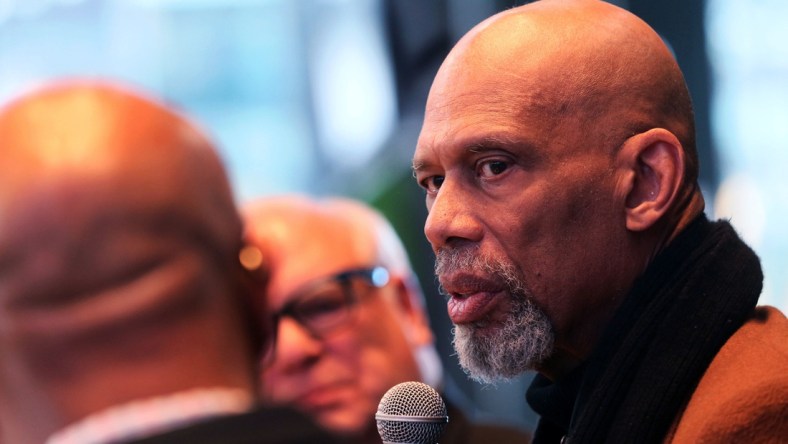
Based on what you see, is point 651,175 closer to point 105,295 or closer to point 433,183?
point 433,183

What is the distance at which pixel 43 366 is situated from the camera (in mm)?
1943

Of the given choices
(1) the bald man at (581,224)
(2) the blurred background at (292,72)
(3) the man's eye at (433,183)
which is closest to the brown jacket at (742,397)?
(1) the bald man at (581,224)

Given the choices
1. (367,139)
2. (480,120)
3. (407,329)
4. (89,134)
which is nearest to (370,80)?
(367,139)

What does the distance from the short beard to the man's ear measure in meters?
0.30

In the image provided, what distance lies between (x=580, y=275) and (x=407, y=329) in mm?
2142

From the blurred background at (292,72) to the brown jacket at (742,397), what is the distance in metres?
4.53

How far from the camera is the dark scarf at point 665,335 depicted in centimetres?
237

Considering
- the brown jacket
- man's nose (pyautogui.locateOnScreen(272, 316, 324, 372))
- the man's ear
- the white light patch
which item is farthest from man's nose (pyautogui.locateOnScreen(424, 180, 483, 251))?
the white light patch

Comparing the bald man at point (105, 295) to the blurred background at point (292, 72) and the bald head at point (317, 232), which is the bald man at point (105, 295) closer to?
the bald head at point (317, 232)

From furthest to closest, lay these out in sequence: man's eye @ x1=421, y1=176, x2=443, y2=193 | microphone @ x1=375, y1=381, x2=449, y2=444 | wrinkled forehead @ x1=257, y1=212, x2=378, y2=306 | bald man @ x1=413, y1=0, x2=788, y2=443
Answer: wrinkled forehead @ x1=257, y1=212, x2=378, y2=306 < man's eye @ x1=421, y1=176, x2=443, y2=193 < bald man @ x1=413, y1=0, x2=788, y2=443 < microphone @ x1=375, y1=381, x2=449, y2=444

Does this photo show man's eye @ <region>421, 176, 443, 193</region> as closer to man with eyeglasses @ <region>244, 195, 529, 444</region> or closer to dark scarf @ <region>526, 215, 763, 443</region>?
dark scarf @ <region>526, 215, 763, 443</region>

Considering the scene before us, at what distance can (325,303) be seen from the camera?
4406mm

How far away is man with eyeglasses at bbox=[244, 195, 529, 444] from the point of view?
4289 millimetres

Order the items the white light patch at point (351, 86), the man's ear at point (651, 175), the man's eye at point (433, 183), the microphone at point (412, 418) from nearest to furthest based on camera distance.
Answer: the microphone at point (412, 418) < the man's ear at point (651, 175) < the man's eye at point (433, 183) < the white light patch at point (351, 86)
